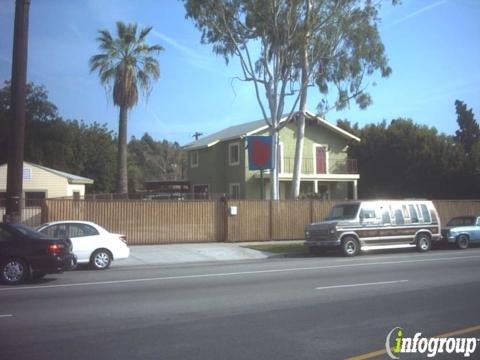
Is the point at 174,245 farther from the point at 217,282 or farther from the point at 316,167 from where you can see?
the point at 316,167

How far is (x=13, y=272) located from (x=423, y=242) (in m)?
15.5

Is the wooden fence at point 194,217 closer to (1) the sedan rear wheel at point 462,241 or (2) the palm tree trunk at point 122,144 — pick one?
(1) the sedan rear wheel at point 462,241

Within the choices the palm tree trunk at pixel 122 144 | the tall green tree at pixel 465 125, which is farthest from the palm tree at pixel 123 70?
the tall green tree at pixel 465 125

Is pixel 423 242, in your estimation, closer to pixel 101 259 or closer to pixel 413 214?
pixel 413 214

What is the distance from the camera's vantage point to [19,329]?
25.3 feet

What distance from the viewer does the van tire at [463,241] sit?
23.2 metres

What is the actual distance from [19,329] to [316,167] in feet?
109

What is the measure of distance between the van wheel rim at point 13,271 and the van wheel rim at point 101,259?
3.57m

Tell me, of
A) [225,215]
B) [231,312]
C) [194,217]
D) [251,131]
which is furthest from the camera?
[251,131]

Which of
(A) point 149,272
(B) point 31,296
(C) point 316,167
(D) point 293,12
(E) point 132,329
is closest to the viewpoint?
(E) point 132,329

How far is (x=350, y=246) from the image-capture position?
20.0m

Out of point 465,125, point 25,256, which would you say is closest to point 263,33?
point 25,256

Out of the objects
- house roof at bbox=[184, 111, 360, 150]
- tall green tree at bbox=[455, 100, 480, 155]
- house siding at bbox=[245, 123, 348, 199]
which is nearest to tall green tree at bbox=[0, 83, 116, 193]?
house roof at bbox=[184, 111, 360, 150]

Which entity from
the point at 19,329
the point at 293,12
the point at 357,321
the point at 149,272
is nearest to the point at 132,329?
the point at 19,329
